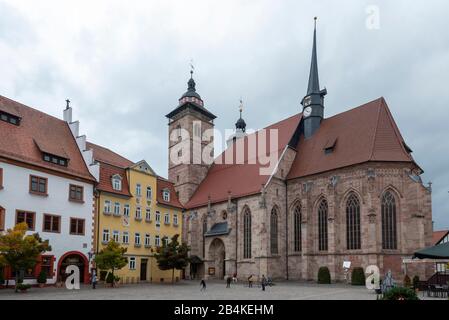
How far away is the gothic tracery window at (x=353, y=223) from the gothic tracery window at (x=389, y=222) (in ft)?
6.88

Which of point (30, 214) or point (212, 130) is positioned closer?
point (30, 214)

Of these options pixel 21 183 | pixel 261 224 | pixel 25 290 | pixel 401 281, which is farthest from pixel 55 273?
pixel 401 281

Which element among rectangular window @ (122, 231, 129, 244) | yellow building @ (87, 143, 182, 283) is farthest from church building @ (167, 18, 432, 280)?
rectangular window @ (122, 231, 129, 244)

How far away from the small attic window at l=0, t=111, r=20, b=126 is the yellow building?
7068 millimetres

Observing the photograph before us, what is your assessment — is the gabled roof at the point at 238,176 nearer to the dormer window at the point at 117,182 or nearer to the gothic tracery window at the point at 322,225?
the gothic tracery window at the point at 322,225

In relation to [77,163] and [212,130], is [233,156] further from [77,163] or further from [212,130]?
[77,163]

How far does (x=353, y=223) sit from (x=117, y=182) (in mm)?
20718

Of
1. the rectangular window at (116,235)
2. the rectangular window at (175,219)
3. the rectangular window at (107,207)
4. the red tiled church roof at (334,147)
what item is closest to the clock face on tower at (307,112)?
the red tiled church roof at (334,147)

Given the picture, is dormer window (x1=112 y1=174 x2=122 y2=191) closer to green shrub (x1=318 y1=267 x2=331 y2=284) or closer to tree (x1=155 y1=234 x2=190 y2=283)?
tree (x1=155 y1=234 x2=190 y2=283)

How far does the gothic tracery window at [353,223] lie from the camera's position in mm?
36875

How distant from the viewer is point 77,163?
105 feet

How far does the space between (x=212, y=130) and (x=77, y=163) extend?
1224 inches

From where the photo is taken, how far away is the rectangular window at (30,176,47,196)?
27.4m

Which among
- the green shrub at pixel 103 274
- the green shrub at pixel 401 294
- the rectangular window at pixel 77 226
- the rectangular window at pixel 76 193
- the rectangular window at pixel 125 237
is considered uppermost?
the rectangular window at pixel 76 193
